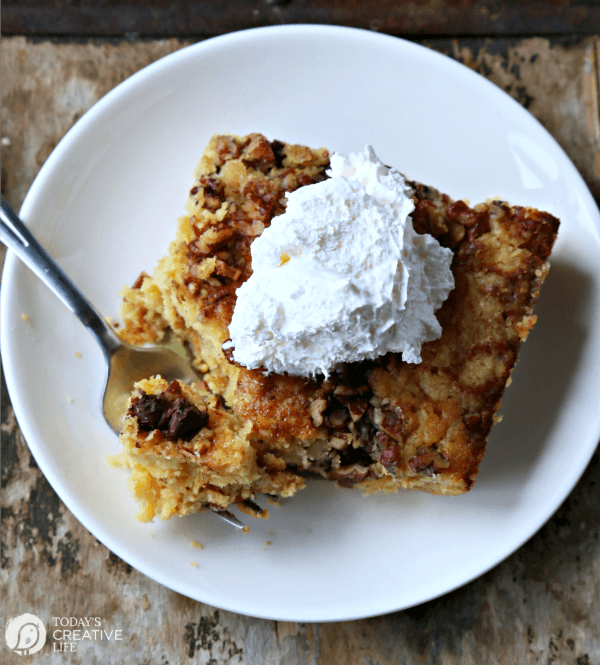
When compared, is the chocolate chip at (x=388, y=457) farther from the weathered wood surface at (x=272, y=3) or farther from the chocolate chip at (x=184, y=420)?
the weathered wood surface at (x=272, y=3)

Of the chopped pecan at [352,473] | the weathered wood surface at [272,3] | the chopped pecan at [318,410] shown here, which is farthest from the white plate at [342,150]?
the chopped pecan at [318,410]

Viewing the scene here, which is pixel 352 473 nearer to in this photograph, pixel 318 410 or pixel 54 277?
pixel 318 410

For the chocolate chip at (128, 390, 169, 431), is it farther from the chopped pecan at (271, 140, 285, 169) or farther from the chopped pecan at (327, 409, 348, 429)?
the chopped pecan at (271, 140, 285, 169)

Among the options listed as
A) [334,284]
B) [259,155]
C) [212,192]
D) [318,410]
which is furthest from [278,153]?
[318,410]

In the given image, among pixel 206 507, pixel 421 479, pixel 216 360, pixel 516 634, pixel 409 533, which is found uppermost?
pixel 216 360

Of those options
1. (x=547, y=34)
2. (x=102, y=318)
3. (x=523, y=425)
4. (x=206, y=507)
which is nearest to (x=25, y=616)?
(x=206, y=507)

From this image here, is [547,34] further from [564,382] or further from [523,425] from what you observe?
[523,425]
